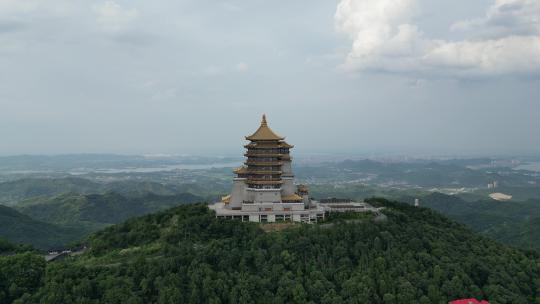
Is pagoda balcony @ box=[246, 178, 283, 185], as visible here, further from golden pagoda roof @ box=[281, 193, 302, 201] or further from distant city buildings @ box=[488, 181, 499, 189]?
distant city buildings @ box=[488, 181, 499, 189]

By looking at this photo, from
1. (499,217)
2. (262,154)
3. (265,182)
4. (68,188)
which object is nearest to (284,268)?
(265,182)

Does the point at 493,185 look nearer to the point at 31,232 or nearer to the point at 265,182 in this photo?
the point at 265,182

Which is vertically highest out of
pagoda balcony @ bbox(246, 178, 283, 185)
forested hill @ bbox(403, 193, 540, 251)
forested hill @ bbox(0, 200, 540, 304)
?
pagoda balcony @ bbox(246, 178, 283, 185)

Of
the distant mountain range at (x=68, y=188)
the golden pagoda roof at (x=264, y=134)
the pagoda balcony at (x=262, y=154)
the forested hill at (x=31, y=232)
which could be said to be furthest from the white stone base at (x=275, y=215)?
the distant mountain range at (x=68, y=188)

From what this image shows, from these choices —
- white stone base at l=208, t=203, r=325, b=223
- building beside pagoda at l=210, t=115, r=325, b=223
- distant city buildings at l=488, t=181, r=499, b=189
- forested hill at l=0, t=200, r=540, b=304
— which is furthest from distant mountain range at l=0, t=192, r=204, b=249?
distant city buildings at l=488, t=181, r=499, b=189

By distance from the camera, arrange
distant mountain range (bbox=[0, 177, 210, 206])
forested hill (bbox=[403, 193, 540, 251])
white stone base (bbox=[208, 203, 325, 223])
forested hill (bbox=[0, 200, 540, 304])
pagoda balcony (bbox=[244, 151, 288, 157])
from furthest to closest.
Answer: distant mountain range (bbox=[0, 177, 210, 206]) → forested hill (bbox=[403, 193, 540, 251]) → pagoda balcony (bbox=[244, 151, 288, 157]) → white stone base (bbox=[208, 203, 325, 223]) → forested hill (bbox=[0, 200, 540, 304])

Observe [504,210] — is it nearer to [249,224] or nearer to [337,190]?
[337,190]
